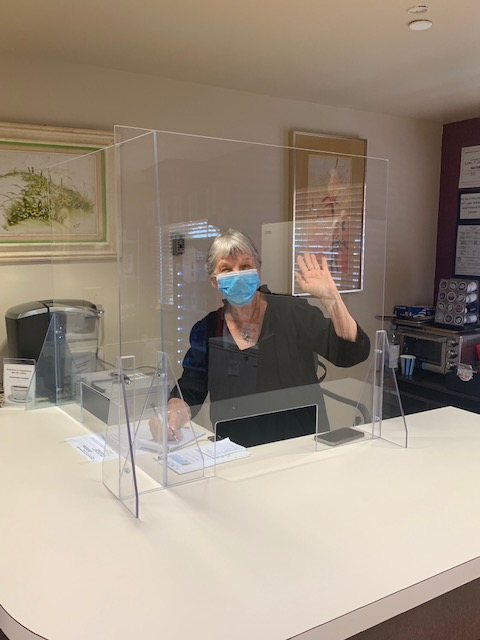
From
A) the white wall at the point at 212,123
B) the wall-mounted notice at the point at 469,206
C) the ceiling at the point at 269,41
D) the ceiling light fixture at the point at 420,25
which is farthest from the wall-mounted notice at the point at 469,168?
the ceiling light fixture at the point at 420,25

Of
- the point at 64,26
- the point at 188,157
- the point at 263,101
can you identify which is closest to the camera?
the point at 188,157

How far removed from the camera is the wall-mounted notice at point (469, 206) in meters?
3.60

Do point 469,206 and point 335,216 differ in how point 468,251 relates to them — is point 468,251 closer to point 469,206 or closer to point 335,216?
point 469,206

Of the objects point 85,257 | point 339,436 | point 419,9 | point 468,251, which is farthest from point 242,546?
point 468,251

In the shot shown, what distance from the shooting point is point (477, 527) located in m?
1.01

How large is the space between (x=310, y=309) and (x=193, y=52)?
1.40 m

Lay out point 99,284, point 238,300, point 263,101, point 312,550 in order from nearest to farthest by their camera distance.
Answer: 1. point 312,550
2. point 238,300
3. point 99,284
4. point 263,101

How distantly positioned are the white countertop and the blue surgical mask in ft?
1.28

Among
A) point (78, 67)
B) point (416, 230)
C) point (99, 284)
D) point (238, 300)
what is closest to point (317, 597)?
point (238, 300)

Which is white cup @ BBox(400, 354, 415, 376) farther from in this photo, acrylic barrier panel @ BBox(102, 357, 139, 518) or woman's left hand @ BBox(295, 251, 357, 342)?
acrylic barrier panel @ BBox(102, 357, 139, 518)

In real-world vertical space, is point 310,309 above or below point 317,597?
above

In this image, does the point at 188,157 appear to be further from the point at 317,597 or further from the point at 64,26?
the point at 64,26

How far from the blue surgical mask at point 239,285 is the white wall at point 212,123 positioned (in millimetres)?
332

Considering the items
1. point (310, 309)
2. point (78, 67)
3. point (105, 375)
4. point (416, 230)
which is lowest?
point (105, 375)
